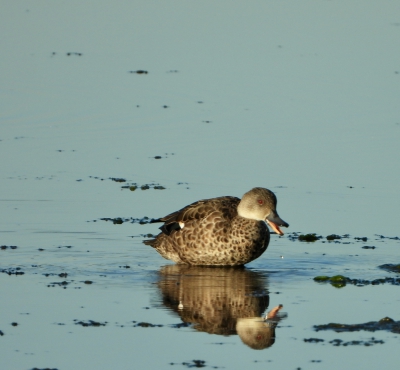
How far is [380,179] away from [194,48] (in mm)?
11858

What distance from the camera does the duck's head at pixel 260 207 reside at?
1339 cm

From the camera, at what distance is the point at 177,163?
1808 centimetres

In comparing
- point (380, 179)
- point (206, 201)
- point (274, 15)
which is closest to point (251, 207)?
point (206, 201)

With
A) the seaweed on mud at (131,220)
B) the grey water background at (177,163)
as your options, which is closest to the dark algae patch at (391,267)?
the grey water background at (177,163)

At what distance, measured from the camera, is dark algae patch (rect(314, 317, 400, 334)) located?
1030 cm

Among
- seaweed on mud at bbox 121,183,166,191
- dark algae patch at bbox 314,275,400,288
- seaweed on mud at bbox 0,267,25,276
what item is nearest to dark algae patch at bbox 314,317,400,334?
dark algae patch at bbox 314,275,400,288

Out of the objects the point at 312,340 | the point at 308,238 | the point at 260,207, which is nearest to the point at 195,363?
the point at 312,340

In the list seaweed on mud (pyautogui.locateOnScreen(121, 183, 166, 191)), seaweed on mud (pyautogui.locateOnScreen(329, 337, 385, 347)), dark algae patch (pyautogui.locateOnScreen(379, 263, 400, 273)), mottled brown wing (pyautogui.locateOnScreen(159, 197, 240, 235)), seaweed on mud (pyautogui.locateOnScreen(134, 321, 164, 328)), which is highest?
seaweed on mud (pyautogui.locateOnScreen(121, 183, 166, 191))

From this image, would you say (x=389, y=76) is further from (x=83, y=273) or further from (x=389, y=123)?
(x=83, y=273)

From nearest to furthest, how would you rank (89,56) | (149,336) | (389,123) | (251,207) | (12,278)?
(149,336)
(12,278)
(251,207)
(389,123)
(89,56)

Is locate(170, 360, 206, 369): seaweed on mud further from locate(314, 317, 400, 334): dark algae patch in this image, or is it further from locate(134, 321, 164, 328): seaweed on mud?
locate(314, 317, 400, 334): dark algae patch

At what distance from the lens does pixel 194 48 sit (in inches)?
1114

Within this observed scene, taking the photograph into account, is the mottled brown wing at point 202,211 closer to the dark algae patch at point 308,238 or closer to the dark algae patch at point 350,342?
the dark algae patch at point 308,238

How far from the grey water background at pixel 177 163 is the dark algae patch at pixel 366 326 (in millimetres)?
167
